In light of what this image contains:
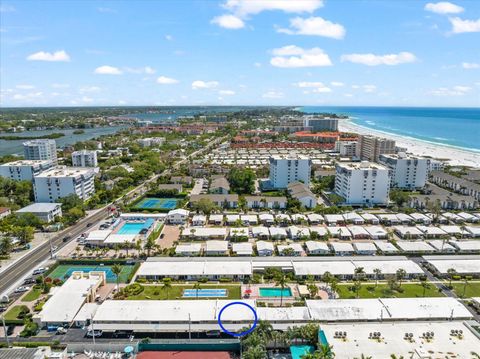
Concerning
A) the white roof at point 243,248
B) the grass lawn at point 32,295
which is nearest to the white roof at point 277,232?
the white roof at point 243,248

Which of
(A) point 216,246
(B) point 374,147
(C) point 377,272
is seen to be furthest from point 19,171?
(B) point 374,147

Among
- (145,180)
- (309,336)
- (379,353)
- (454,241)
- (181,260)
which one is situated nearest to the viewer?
(379,353)

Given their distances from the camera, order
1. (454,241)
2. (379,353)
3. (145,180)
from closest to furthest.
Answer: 1. (379,353)
2. (454,241)
3. (145,180)

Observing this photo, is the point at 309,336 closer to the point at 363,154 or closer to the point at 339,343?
the point at 339,343

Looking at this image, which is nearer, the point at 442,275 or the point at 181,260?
the point at 442,275

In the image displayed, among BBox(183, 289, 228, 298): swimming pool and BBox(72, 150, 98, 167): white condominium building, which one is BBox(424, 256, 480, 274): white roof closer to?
BBox(183, 289, 228, 298): swimming pool

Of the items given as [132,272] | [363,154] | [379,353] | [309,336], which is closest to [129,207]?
[132,272]

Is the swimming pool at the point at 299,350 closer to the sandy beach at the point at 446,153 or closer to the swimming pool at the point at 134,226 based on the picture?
the swimming pool at the point at 134,226
